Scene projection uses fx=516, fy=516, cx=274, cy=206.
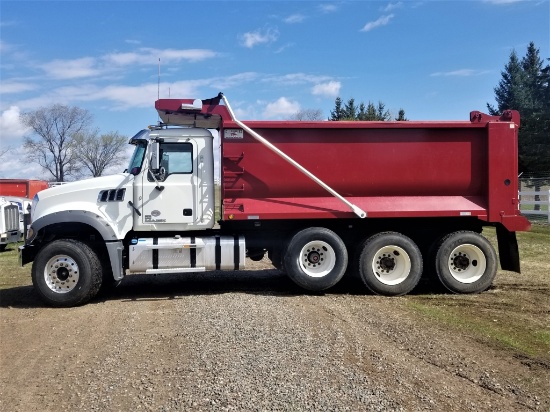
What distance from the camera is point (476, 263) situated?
9359 mm

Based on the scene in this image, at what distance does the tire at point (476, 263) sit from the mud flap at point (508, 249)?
1.90 feet

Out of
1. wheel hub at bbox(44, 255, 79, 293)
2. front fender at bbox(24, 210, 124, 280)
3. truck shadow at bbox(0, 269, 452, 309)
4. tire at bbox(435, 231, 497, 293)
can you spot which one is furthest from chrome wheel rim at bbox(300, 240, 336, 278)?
wheel hub at bbox(44, 255, 79, 293)

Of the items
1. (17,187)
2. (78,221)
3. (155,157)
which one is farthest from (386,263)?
(17,187)

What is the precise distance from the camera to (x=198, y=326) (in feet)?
21.9

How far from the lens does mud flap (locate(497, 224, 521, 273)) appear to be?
9.59 m

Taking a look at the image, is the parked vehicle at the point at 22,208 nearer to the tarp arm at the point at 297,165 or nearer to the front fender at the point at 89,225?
the front fender at the point at 89,225

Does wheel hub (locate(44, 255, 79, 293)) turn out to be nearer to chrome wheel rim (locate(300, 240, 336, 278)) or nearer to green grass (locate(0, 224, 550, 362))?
green grass (locate(0, 224, 550, 362))

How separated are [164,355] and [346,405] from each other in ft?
7.35

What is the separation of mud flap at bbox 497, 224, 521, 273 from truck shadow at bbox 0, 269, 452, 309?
1.40m

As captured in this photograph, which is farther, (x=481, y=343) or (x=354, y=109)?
(x=354, y=109)

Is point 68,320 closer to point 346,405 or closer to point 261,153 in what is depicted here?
point 261,153

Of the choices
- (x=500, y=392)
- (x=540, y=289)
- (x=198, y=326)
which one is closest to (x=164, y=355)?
(x=198, y=326)

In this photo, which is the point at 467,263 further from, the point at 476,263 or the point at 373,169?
the point at 373,169

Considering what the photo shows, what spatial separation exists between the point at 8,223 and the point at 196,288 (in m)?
10.1
